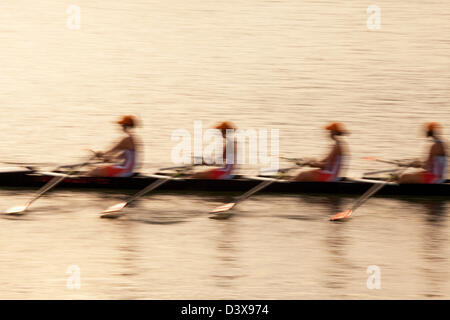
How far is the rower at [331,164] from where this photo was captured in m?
11.1

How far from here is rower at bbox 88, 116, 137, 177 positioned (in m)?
11.0

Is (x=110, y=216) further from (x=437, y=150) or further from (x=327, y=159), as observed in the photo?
(x=437, y=150)

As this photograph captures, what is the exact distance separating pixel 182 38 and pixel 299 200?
11.8 meters

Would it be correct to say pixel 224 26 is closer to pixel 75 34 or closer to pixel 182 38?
pixel 182 38

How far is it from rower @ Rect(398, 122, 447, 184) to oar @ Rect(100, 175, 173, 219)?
355 centimetres

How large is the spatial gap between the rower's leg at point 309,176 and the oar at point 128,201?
1961 millimetres

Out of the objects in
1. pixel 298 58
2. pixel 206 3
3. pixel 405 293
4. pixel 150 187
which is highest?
pixel 206 3

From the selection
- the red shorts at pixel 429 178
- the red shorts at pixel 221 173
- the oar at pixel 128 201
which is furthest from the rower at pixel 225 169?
the red shorts at pixel 429 178

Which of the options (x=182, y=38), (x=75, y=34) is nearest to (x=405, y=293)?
(x=182, y=38)

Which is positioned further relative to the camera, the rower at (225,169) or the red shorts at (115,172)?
the red shorts at (115,172)

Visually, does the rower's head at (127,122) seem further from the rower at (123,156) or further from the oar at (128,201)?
the oar at (128,201)

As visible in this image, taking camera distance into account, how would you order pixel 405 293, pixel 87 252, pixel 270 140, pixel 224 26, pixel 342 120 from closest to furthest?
pixel 405 293
pixel 87 252
pixel 270 140
pixel 342 120
pixel 224 26

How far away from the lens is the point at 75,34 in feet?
74.4

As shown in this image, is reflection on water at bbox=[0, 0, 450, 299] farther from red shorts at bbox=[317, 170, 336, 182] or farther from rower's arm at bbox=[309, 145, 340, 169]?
rower's arm at bbox=[309, 145, 340, 169]
